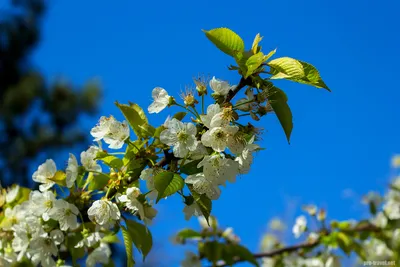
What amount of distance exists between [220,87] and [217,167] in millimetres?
171

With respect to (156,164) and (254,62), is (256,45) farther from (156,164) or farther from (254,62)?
(156,164)

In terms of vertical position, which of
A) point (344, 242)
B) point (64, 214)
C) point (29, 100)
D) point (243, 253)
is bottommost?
point (64, 214)

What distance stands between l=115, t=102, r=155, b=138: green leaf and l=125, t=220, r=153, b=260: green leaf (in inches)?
9.7

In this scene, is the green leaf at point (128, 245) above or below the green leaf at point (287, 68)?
below

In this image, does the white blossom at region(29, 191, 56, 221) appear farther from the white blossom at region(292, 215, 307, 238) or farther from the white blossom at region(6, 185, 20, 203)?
the white blossom at region(292, 215, 307, 238)

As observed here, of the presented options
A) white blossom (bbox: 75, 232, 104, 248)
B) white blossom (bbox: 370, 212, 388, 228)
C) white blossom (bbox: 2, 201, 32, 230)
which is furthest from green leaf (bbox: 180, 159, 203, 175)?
white blossom (bbox: 370, 212, 388, 228)

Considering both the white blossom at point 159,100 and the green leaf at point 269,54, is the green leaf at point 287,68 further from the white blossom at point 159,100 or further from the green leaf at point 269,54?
the white blossom at point 159,100

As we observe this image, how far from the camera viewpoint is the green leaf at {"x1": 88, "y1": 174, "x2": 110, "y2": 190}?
124cm

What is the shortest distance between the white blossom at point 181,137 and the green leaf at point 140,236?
0.98ft

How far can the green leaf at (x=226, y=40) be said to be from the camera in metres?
1.04

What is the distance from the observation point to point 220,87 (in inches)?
42.1

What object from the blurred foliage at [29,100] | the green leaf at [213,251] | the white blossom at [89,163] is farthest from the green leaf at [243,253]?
the blurred foliage at [29,100]

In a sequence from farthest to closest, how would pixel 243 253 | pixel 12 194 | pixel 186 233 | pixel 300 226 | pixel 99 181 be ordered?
pixel 300 226 < pixel 186 233 < pixel 243 253 < pixel 12 194 < pixel 99 181

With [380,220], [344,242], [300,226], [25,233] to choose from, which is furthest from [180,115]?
[380,220]
